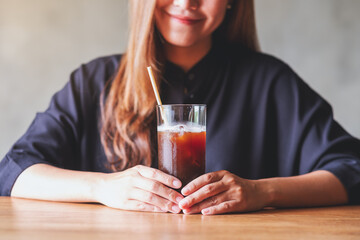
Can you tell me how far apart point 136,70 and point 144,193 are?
70cm

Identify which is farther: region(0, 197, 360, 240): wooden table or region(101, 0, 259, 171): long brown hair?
region(101, 0, 259, 171): long brown hair

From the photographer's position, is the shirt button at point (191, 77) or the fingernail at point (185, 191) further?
the shirt button at point (191, 77)

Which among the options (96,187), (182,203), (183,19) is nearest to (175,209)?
(182,203)

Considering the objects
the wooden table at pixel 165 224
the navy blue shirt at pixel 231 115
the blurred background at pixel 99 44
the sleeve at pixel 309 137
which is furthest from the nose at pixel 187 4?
the blurred background at pixel 99 44

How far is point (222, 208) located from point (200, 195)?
73mm

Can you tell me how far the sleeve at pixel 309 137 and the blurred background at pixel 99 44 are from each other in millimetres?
1393

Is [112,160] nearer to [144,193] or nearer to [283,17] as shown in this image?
[144,193]

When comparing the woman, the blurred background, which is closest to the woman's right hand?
the woman

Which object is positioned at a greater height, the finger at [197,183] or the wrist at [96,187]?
the finger at [197,183]

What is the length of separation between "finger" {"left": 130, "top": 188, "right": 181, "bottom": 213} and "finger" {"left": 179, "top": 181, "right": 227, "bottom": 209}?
0.03 m

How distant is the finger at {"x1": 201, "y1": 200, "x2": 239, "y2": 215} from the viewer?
111cm

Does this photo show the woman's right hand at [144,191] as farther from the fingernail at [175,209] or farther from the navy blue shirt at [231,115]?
the navy blue shirt at [231,115]

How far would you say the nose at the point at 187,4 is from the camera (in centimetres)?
156

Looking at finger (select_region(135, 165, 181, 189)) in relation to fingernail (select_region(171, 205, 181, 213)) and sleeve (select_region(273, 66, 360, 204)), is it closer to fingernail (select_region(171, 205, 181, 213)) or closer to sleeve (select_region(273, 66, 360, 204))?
fingernail (select_region(171, 205, 181, 213))
